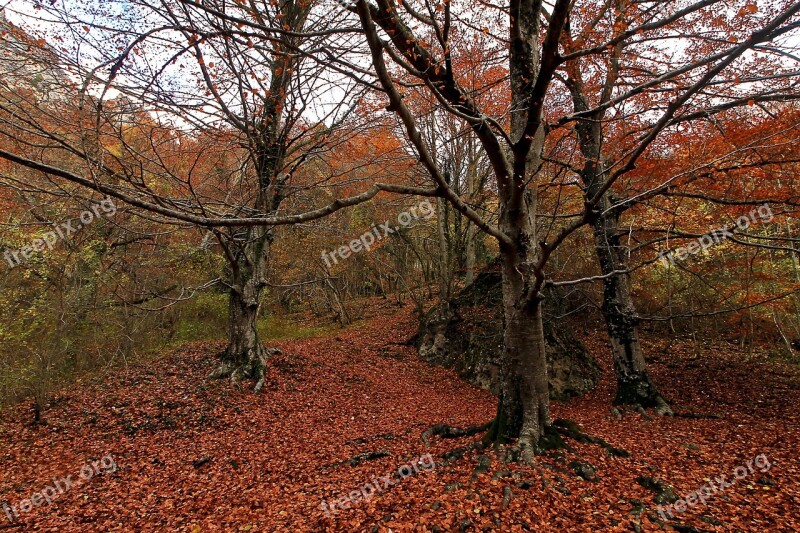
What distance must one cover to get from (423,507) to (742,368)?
904 centimetres

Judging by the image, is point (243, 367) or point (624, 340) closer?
point (624, 340)

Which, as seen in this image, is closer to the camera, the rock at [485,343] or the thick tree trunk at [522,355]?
the thick tree trunk at [522,355]

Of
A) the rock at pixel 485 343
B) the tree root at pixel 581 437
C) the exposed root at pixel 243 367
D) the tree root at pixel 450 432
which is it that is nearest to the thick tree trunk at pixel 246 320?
the exposed root at pixel 243 367

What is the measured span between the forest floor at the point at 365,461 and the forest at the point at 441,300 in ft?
0.14

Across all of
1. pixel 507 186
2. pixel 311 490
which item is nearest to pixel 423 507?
pixel 311 490

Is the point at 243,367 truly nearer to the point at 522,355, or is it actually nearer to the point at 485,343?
the point at 485,343

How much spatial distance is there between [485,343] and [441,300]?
266 centimetres

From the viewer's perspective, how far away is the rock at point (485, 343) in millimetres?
8305

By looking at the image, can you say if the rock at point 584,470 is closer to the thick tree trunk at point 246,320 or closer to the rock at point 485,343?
the rock at point 485,343

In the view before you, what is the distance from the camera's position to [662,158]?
668 cm

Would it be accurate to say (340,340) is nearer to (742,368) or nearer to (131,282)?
(131,282)

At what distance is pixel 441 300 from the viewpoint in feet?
39.0

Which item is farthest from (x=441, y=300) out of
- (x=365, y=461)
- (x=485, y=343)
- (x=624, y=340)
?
(x=365, y=461)

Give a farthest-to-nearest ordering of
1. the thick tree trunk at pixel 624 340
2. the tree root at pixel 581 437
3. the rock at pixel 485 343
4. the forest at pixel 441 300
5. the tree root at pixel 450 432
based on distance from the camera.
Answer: the rock at pixel 485 343 → the thick tree trunk at pixel 624 340 → the tree root at pixel 450 432 → the tree root at pixel 581 437 → the forest at pixel 441 300
